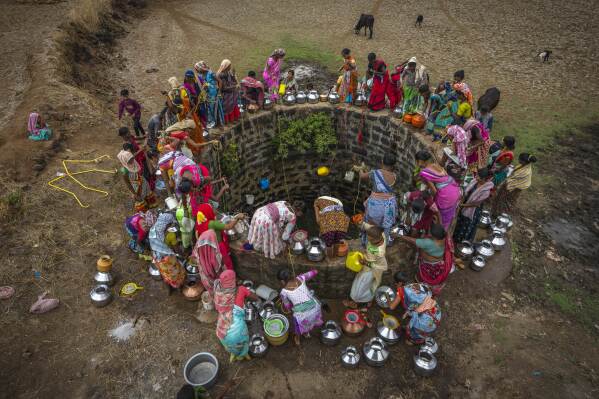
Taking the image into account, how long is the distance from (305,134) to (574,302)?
5.82 m

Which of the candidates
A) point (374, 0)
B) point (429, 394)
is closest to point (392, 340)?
point (429, 394)

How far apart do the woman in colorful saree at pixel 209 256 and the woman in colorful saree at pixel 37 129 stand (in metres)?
6.04

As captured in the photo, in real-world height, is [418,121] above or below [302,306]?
above

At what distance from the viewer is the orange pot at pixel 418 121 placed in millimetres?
7078

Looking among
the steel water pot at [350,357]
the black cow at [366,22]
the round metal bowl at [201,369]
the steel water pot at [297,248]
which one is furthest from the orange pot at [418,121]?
the black cow at [366,22]

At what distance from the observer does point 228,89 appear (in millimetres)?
7168

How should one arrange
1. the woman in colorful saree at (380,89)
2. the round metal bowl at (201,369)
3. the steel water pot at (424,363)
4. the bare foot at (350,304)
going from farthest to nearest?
the woman in colorful saree at (380,89) → the bare foot at (350,304) → the steel water pot at (424,363) → the round metal bowl at (201,369)

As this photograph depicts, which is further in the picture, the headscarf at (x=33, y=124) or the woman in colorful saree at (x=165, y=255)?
the headscarf at (x=33, y=124)

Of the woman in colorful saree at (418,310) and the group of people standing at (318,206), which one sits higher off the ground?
the group of people standing at (318,206)

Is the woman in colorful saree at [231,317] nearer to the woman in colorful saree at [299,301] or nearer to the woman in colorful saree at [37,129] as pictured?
the woman in colorful saree at [299,301]

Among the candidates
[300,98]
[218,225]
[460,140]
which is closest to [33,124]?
[300,98]

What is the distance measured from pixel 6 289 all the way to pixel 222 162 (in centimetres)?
403

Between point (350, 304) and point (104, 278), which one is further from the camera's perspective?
point (104, 278)

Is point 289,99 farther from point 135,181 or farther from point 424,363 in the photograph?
point 424,363
